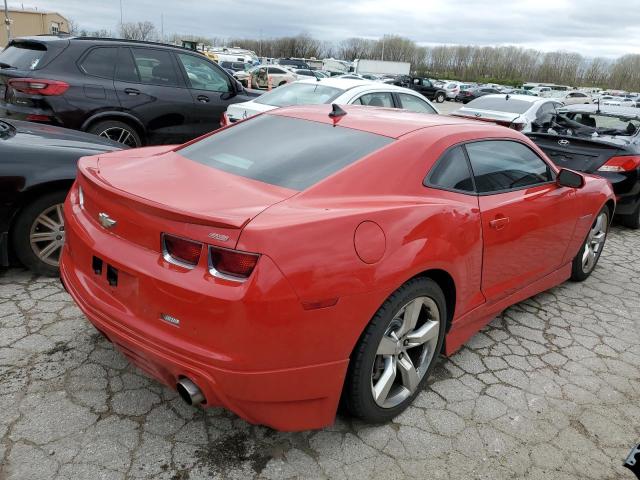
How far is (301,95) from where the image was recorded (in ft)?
24.6

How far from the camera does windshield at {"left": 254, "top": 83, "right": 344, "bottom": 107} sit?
7.23m

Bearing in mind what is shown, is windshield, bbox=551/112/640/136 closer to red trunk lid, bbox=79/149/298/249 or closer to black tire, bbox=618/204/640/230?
black tire, bbox=618/204/640/230

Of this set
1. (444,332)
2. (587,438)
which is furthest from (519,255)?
(587,438)

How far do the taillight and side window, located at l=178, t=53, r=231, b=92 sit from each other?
212 inches

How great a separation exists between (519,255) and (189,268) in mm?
2206

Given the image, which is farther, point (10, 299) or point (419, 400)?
point (10, 299)

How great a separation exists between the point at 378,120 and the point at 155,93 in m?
4.81

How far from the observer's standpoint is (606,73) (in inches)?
3893

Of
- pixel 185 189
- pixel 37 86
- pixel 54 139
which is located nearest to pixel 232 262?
pixel 185 189

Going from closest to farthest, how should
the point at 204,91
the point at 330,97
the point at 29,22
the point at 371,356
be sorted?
the point at 371,356, the point at 330,97, the point at 204,91, the point at 29,22

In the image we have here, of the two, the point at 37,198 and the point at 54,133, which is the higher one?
the point at 54,133

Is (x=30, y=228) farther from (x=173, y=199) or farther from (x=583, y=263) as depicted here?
(x=583, y=263)

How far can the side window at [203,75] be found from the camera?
736 centimetres

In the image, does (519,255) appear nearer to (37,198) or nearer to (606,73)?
(37,198)
